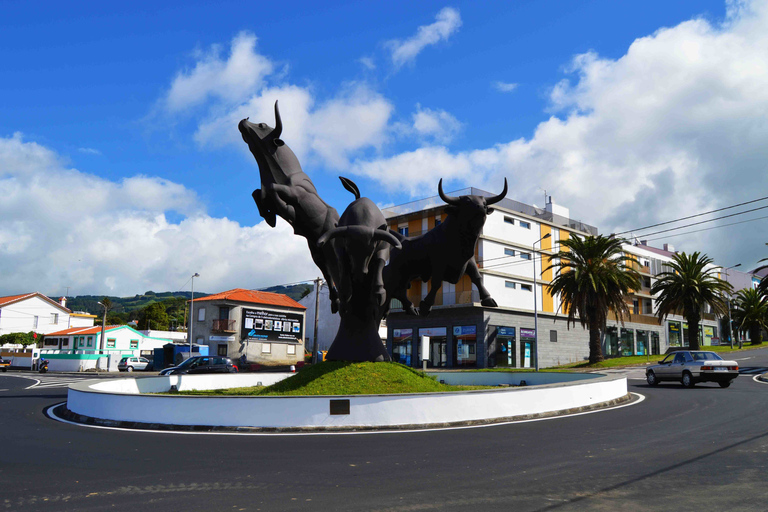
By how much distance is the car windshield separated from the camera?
22.7m

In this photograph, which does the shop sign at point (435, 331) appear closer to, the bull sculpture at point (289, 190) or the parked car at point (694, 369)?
the parked car at point (694, 369)

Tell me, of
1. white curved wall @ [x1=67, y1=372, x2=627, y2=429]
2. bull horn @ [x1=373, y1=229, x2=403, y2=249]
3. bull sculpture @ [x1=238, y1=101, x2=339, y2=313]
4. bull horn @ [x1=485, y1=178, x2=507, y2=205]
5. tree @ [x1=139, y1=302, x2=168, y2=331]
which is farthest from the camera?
tree @ [x1=139, y1=302, x2=168, y2=331]

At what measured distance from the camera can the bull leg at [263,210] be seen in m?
16.2

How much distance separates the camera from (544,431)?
1143cm

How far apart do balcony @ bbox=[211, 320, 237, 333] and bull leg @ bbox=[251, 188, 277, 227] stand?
43016mm

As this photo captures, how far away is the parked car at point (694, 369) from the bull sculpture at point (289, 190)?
15.8 m

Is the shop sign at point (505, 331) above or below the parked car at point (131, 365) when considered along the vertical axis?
above

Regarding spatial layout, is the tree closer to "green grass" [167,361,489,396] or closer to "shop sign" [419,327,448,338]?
Result: "shop sign" [419,327,448,338]

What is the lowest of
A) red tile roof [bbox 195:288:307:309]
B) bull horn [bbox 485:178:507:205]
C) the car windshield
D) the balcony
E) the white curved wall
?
the white curved wall

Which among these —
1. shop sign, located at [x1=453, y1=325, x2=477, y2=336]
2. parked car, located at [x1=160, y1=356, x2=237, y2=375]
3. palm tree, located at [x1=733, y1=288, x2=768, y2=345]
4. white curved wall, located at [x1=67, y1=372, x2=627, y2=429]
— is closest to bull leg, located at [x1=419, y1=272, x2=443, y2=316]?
white curved wall, located at [x1=67, y1=372, x2=627, y2=429]

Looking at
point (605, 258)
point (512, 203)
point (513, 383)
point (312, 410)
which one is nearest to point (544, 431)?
point (312, 410)

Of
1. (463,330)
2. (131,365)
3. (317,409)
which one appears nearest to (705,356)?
(317,409)

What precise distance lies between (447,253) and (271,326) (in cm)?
4721

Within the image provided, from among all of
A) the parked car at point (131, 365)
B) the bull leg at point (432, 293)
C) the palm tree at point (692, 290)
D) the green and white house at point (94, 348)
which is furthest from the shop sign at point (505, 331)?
the green and white house at point (94, 348)
